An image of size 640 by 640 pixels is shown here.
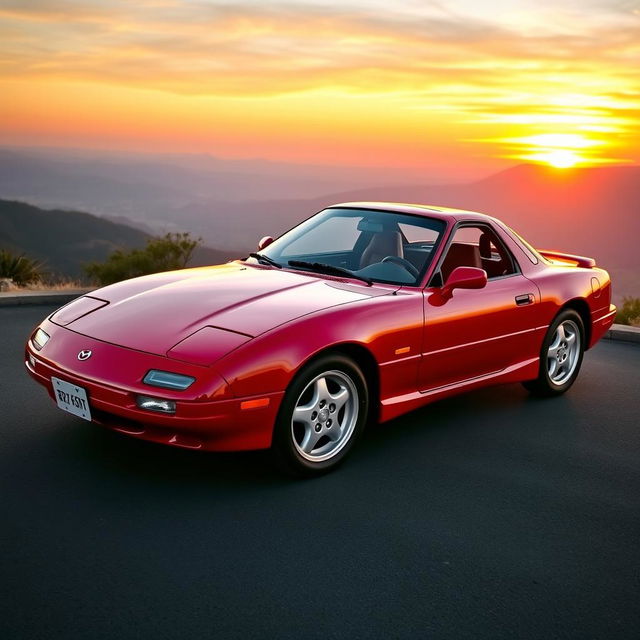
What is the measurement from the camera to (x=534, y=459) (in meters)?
5.26

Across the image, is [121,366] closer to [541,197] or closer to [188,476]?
[188,476]

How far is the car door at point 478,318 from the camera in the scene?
5.32 m

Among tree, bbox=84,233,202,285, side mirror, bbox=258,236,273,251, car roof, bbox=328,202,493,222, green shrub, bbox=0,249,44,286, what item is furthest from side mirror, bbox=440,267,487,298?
tree, bbox=84,233,202,285

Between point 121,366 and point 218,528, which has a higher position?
point 121,366

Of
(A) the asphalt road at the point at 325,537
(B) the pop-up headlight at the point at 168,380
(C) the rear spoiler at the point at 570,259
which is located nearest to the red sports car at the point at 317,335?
(B) the pop-up headlight at the point at 168,380

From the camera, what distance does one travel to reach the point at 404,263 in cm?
559

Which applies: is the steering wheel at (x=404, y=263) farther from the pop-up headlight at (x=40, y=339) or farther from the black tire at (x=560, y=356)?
the pop-up headlight at (x=40, y=339)

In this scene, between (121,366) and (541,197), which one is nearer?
(121,366)

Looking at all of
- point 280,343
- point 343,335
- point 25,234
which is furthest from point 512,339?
point 25,234

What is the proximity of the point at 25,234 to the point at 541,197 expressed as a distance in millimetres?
111966

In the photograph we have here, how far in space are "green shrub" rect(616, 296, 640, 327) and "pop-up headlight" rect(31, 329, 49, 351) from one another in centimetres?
968

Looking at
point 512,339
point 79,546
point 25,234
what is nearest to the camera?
point 79,546

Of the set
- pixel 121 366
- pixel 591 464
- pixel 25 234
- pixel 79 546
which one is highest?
pixel 121 366

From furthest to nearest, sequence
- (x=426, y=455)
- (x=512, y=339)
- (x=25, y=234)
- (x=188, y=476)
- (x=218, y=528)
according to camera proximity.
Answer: (x=25, y=234) → (x=512, y=339) → (x=426, y=455) → (x=188, y=476) → (x=218, y=528)
